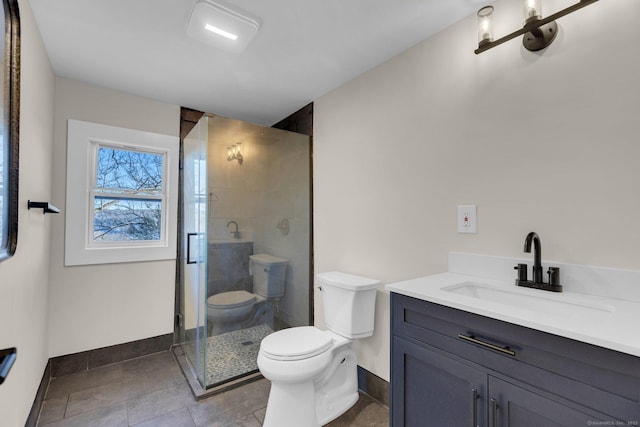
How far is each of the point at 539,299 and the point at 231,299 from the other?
1951 millimetres

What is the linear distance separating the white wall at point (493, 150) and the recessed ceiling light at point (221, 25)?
0.86 metres

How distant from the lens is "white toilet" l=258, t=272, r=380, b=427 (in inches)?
61.9

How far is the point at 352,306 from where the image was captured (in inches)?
72.4

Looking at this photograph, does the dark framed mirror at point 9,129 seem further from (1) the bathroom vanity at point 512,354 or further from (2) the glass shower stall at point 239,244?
(1) the bathroom vanity at point 512,354

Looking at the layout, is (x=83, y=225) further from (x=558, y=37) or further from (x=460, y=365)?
(x=558, y=37)

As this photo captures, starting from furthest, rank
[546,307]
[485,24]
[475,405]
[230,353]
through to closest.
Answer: [230,353] → [485,24] → [546,307] → [475,405]

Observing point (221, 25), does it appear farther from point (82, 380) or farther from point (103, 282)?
point (82, 380)

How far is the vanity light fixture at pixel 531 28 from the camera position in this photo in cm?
112

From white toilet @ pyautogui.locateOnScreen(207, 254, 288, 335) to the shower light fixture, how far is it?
794mm

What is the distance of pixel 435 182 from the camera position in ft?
5.45

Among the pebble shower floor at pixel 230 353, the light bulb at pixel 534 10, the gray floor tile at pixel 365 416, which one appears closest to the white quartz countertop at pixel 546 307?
the gray floor tile at pixel 365 416

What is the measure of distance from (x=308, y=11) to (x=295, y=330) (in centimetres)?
185

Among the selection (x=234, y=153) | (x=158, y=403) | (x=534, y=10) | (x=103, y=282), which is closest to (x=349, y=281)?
(x=234, y=153)

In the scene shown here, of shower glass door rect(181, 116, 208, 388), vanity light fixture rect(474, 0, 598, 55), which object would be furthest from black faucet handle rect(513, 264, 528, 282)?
shower glass door rect(181, 116, 208, 388)
